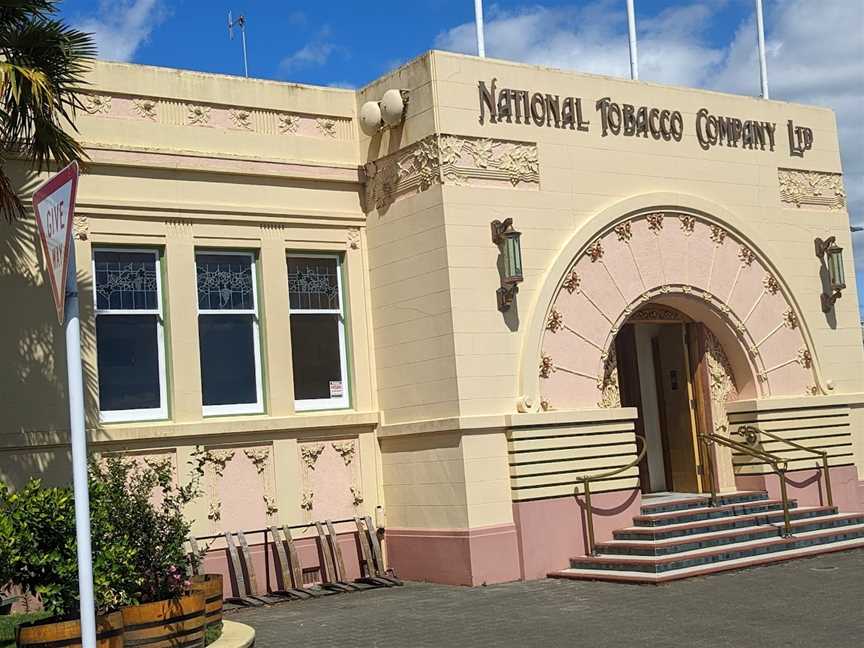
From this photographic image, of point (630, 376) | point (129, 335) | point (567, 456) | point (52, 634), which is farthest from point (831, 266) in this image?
point (52, 634)

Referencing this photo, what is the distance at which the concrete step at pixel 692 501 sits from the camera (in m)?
16.9

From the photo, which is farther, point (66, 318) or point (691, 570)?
point (691, 570)

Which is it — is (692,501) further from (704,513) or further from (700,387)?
(700,387)

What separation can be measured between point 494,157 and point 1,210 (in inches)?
252

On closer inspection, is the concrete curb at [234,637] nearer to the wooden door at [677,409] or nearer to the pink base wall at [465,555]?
the pink base wall at [465,555]

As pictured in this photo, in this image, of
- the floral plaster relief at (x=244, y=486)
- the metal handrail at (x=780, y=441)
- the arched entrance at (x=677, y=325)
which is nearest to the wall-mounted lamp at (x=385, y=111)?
the arched entrance at (x=677, y=325)

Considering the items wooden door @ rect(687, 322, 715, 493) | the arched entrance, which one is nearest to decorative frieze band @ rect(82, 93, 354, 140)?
the arched entrance

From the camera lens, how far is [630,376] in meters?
19.4

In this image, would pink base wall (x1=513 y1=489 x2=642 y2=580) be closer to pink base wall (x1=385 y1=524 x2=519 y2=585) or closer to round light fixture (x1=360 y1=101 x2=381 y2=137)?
pink base wall (x1=385 y1=524 x2=519 y2=585)

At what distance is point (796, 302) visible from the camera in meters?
19.4

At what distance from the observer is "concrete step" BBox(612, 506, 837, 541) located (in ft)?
52.2

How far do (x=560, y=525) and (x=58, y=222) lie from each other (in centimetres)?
1009

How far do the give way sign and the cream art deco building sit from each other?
24.7 feet

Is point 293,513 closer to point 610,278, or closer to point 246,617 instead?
point 246,617
